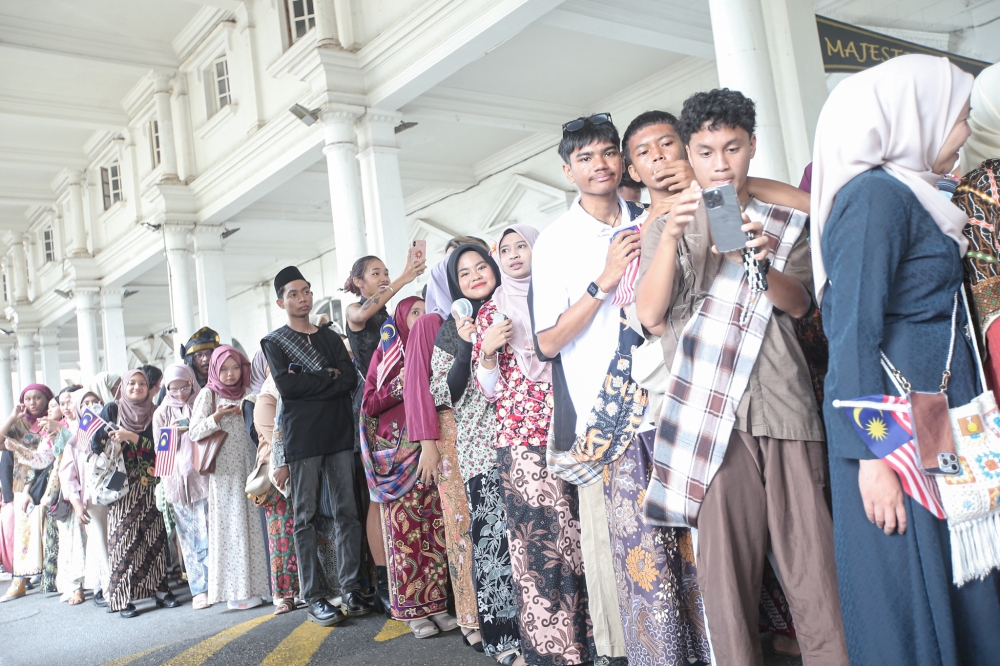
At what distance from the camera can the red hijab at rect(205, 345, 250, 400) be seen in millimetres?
4832

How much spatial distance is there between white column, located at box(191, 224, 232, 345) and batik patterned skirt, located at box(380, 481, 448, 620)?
6273 millimetres

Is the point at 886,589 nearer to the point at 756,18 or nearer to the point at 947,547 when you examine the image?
the point at 947,547

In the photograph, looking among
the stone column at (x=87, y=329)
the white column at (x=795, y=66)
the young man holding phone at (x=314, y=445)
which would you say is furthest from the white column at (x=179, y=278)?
the white column at (x=795, y=66)

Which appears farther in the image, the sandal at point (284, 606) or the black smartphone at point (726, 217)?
the sandal at point (284, 606)

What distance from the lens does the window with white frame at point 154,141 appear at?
1087cm

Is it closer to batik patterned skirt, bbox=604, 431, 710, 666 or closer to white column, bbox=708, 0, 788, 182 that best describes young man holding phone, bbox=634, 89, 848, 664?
batik patterned skirt, bbox=604, 431, 710, 666

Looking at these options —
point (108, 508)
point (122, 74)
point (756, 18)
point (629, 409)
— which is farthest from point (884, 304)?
point (122, 74)

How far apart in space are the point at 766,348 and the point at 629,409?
44 centimetres

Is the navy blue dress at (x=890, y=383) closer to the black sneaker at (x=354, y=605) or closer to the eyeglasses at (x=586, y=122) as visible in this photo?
the eyeglasses at (x=586, y=122)

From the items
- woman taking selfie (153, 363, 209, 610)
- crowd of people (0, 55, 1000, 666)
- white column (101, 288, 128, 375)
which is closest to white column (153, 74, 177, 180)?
white column (101, 288, 128, 375)

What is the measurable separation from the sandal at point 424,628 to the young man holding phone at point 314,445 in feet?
1.74

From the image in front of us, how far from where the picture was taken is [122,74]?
34.3 ft

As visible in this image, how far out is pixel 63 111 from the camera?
10523 millimetres

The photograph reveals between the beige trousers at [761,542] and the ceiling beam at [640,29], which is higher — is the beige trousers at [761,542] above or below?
below
